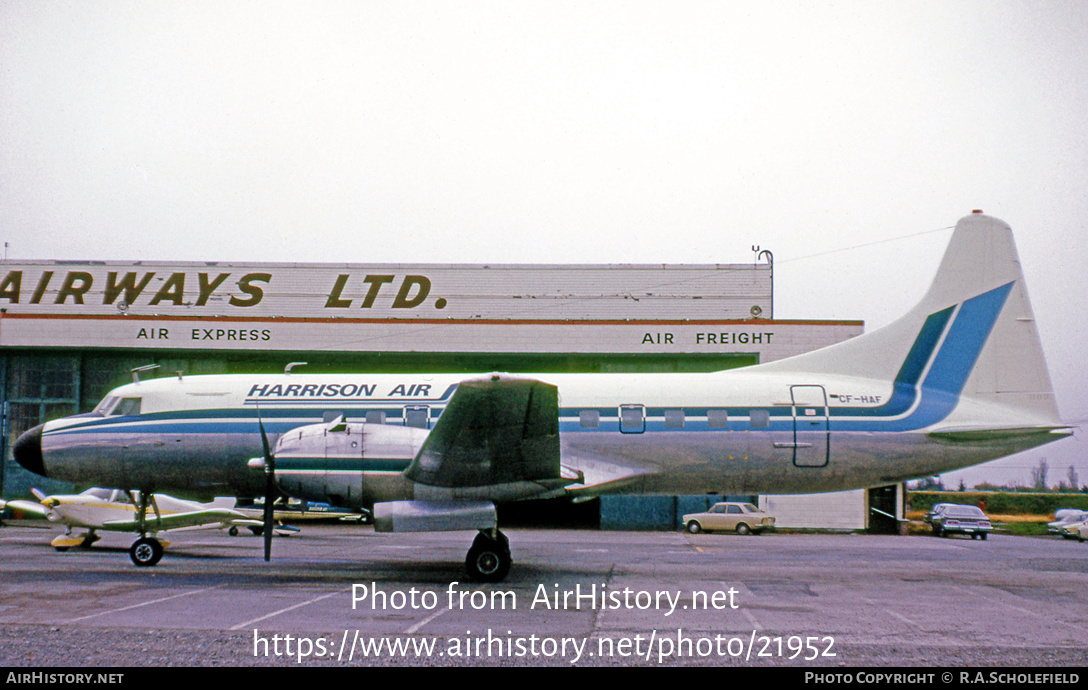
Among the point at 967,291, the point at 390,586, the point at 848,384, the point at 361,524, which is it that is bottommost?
the point at 361,524

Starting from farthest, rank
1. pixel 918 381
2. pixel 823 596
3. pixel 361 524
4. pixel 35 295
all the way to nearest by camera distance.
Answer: pixel 35 295
pixel 361 524
pixel 918 381
pixel 823 596

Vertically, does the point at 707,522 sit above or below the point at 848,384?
below

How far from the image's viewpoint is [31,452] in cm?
1343

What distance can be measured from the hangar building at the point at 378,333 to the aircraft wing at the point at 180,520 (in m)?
8.54

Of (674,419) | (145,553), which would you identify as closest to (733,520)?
(674,419)

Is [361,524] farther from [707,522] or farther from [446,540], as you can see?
[707,522]

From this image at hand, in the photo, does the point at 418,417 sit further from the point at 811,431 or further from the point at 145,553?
the point at 811,431

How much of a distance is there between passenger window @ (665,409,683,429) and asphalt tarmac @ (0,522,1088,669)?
2.46 metres

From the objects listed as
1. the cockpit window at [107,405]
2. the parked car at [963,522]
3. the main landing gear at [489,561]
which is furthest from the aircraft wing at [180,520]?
the parked car at [963,522]

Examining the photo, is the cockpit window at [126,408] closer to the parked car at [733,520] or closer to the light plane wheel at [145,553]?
the light plane wheel at [145,553]

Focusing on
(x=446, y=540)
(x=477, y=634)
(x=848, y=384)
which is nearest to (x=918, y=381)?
(x=848, y=384)

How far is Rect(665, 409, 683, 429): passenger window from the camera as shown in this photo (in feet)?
42.6

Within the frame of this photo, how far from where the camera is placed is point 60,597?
9812 millimetres

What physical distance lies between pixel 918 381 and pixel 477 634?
30.1 feet
